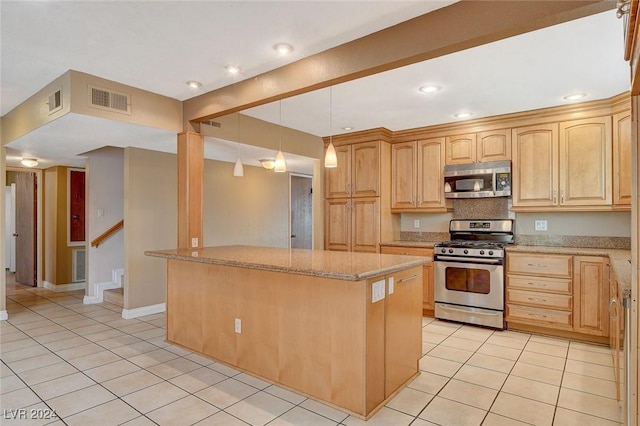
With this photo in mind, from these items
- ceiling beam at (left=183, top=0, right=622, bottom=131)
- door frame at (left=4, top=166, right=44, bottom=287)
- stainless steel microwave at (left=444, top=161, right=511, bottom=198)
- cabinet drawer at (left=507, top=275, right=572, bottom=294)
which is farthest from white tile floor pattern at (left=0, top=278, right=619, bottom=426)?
door frame at (left=4, top=166, right=44, bottom=287)

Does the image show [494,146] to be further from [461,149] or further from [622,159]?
[622,159]

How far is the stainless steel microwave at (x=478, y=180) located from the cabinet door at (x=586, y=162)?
0.55 metres

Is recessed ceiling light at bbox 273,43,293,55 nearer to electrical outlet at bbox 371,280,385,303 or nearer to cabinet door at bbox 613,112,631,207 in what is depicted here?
electrical outlet at bbox 371,280,385,303

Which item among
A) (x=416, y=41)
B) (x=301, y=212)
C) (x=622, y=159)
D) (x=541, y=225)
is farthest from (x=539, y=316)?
(x=301, y=212)

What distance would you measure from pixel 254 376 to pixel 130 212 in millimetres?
2824

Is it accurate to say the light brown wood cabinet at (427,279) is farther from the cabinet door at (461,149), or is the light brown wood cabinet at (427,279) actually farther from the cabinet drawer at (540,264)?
the cabinet door at (461,149)

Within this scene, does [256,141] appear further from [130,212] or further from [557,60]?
[557,60]

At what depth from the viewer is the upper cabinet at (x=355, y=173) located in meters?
4.89

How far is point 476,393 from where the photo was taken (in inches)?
100

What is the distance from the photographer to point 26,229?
656 centimetres

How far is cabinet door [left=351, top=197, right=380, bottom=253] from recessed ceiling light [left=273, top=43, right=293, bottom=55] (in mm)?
2630

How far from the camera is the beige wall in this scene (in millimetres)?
4496

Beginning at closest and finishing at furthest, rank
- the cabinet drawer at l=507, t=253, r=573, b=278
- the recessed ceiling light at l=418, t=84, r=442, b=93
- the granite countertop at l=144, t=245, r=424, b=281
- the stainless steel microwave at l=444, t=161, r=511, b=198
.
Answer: the granite countertop at l=144, t=245, r=424, b=281
the recessed ceiling light at l=418, t=84, r=442, b=93
the cabinet drawer at l=507, t=253, r=573, b=278
the stainless steel microwave at l=444, t=161, r=511, b=198

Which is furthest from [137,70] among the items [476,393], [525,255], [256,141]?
[525,255]
